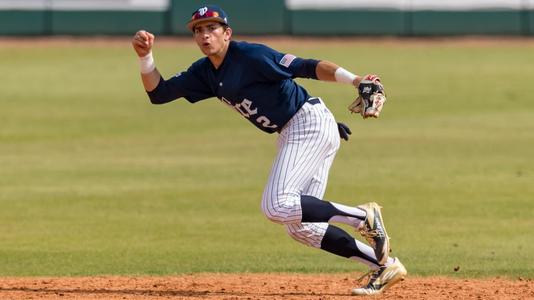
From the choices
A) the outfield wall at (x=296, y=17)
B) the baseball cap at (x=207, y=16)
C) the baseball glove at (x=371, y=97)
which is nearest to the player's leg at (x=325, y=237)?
the baseball glove at (x=371, y=97)

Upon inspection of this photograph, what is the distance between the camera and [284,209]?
7.21 metres

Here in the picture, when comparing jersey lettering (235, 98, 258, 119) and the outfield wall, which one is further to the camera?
the outfield wall

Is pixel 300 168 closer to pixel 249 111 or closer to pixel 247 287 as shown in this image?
pixel 249 111

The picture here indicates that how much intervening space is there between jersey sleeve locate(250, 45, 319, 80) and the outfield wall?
2774 centimetres

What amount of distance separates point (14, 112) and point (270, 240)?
12.7 m

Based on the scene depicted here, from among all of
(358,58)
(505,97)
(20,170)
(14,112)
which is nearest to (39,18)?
(358,58)

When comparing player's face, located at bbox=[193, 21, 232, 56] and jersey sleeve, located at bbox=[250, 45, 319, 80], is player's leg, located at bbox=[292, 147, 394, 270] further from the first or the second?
player's face, located at bbox=[193, 21, 232, 56]

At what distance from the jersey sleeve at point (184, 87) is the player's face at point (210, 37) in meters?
0.33

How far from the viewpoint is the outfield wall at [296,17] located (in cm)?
3503

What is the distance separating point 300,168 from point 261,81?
0.65 metres

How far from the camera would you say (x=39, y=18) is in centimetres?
3506

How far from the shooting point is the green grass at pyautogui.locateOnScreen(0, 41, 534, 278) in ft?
32.0

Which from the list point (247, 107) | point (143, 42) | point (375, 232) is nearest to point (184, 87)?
point (143, 42)

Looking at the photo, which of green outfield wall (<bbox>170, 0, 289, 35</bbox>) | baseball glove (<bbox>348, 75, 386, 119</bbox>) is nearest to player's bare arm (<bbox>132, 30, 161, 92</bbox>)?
baseball glove (<bbox>348, 75, 386, 119</bbox>)
